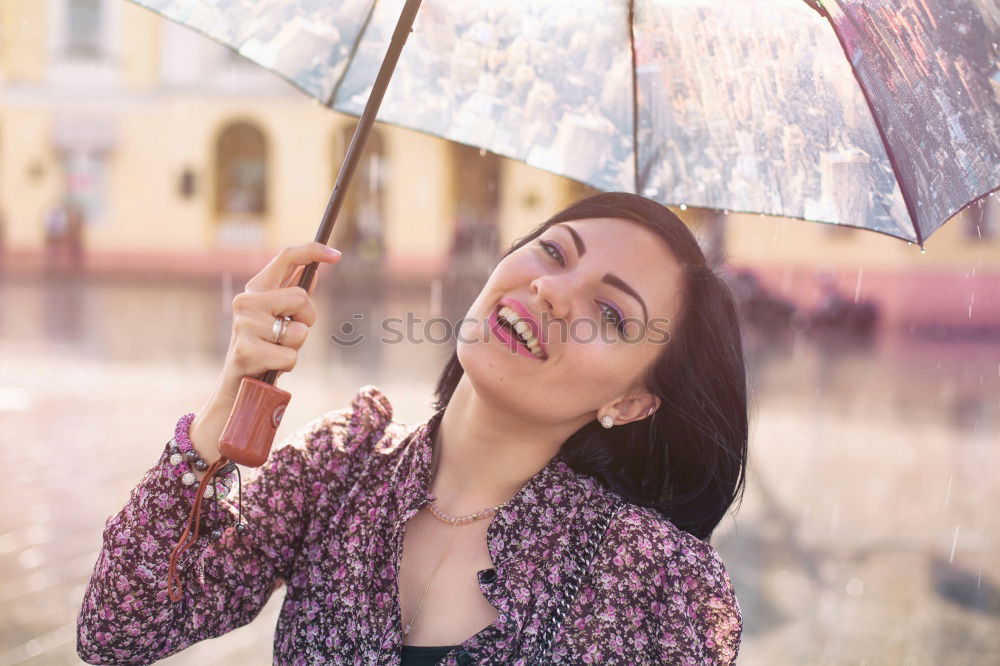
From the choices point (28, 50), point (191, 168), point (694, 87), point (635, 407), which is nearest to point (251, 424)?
point (635, 407)

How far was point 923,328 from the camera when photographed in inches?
671

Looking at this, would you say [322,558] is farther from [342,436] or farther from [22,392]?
[22,392]

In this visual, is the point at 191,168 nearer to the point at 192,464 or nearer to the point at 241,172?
the point at 241,172

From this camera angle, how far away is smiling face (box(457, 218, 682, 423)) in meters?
1.71

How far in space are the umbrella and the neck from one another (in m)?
0.59

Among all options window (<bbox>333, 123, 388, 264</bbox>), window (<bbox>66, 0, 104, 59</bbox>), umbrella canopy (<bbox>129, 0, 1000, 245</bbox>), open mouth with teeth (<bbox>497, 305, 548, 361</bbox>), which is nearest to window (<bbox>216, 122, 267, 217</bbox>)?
window (<bbox>333, 123, 388, 264</bbox>)

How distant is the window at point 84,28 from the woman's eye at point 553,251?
23284 mm

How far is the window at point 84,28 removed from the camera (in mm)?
22056

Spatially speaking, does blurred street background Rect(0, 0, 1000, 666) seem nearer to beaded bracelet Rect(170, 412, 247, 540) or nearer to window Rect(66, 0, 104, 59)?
window Rect(66, 0, 104, 59)

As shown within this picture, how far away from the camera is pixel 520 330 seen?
67.7 inches

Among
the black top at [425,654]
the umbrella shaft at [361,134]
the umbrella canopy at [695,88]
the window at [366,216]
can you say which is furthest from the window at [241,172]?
the black top at [425,654]

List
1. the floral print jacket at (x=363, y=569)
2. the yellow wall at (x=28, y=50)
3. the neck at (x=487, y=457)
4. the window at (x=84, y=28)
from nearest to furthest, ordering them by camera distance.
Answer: the floral print jacket at (x=363, y=569)
the neck at (x=487, y=457)
the window at (x=84, y=28)
the yellow wall at (x=28, y=50)

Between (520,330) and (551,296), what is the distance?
0.08m

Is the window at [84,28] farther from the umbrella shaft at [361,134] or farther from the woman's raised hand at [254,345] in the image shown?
the woman's raised hand at [254,345]
